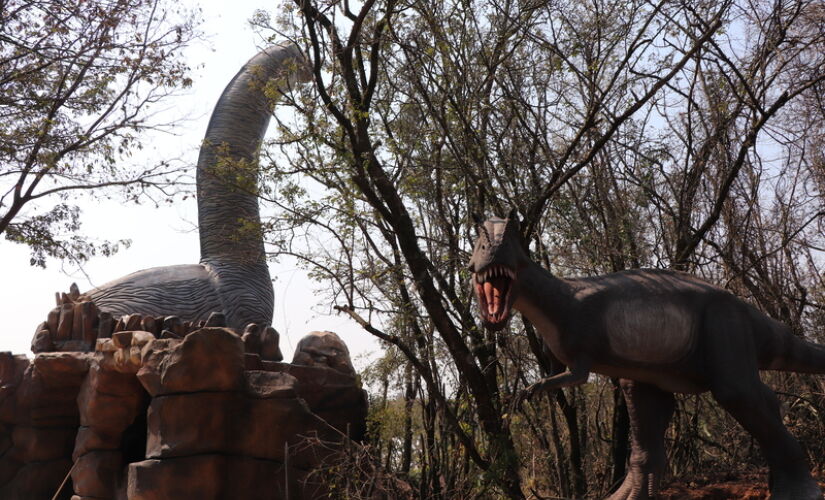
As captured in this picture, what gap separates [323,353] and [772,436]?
Answer: 3.68 meters

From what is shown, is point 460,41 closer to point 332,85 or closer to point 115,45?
point 332,85

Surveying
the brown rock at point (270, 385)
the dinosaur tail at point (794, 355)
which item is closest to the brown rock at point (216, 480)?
the brown rock at point (270, 385)

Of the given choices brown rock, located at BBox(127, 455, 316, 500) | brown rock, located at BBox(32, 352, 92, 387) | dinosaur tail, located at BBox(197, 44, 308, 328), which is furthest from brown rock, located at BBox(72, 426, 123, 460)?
dinosaur tail, located at BBox(197, 44, 308, 328)

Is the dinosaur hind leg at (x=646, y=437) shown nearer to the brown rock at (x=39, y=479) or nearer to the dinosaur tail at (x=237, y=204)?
the dinosaur tail at (x=237, y=204)

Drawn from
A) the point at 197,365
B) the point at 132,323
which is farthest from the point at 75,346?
the point at 197,365

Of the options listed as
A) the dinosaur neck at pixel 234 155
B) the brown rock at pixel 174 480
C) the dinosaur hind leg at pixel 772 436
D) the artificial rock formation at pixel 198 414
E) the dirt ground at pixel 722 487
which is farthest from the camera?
the dinosaur neck at pixel 234 155

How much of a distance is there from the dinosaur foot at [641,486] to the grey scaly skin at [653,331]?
51 cm

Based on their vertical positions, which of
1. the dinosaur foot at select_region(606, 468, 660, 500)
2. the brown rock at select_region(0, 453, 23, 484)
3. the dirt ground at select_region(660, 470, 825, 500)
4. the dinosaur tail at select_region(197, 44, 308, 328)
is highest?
the dinosaur tail at select_region(197, 44, 308, 328)

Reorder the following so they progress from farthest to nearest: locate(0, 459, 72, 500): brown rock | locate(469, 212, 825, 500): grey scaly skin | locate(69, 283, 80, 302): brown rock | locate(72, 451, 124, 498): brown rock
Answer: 1. locate(69, 283, 80, 302): brown rock
2. locate(0, 459, 72, 500): brown rock
3. locate(72, 451, 124, 498): brown rock
4. locate(469, 212, 825, 500): grey scaly skin

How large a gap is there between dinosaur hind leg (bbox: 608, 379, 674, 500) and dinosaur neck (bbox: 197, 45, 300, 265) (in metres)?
4.82

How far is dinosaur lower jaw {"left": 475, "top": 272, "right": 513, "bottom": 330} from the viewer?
132 inches

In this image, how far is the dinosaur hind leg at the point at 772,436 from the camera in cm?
365

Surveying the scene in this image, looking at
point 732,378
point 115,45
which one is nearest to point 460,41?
point 732,378

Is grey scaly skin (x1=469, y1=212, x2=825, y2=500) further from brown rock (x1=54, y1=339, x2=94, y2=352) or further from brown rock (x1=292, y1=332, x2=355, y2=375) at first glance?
brown rock (x1=54, y1=339, x2=94, y2=352)
